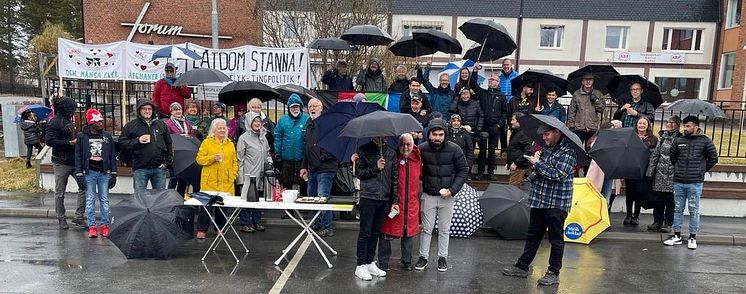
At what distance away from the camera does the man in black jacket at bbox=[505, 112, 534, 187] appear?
8508mm

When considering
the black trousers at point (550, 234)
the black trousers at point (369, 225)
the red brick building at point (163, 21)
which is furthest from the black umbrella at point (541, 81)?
the red brick building at point (163, 21)

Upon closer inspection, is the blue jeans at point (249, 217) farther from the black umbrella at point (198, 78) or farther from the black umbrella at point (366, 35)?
the black umbrella at point (366, 35)

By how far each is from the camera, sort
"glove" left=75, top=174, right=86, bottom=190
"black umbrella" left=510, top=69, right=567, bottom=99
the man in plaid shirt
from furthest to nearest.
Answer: "black umbrella" left=510, top=69, right=567, bottom=99 < "glove" left=75, top=174, right=86, bottom=190 < the man in plaid shirt

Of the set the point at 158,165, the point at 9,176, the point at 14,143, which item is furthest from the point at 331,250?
the point at 14,143

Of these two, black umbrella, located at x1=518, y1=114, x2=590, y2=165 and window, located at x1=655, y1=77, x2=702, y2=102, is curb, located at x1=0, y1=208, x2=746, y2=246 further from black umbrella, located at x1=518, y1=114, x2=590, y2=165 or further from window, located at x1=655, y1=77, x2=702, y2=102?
window, located at x1=655, y1=77, x2=702, y2=102

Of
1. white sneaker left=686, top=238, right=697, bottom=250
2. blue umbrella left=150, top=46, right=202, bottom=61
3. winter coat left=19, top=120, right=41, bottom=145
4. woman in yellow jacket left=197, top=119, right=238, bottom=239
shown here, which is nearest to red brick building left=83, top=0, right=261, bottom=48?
winter coat left=19, top=120, right=41, bottom=145

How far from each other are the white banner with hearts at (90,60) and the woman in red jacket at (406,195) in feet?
25.1

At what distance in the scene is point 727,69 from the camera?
1233 inches

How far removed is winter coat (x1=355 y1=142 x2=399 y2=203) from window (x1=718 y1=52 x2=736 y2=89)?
32.1m

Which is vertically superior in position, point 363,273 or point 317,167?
point 317,167

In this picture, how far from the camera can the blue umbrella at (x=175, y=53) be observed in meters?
10.3

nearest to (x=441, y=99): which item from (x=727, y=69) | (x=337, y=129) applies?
(x=337, y=129)

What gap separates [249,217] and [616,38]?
32822mm

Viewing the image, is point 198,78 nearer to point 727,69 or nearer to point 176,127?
point 176,127
